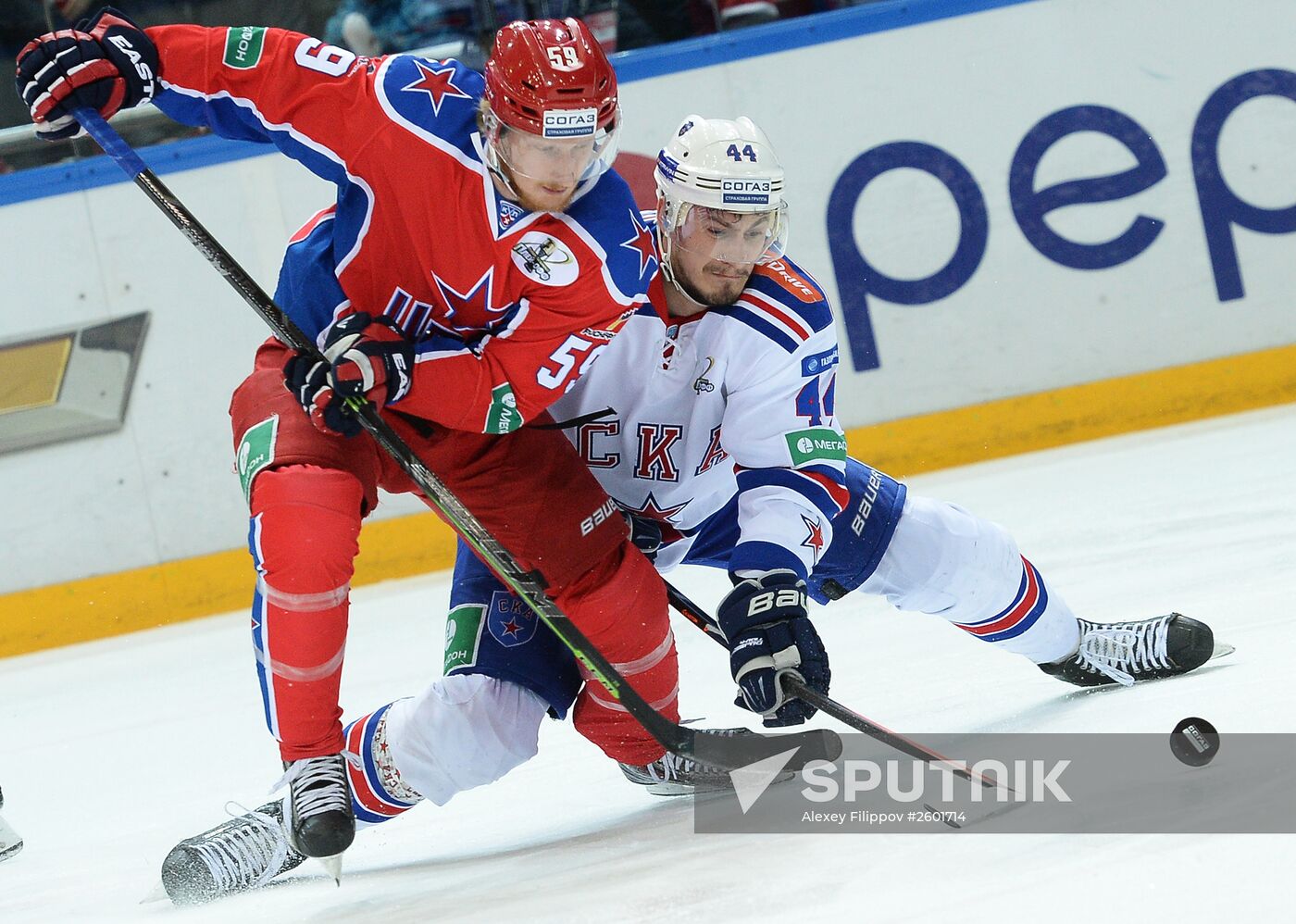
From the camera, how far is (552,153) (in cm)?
205

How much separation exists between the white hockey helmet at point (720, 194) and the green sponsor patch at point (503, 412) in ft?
1.02

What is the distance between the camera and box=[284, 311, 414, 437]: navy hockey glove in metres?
1.96

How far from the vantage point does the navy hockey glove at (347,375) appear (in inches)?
77.3

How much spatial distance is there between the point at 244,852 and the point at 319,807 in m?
0.33

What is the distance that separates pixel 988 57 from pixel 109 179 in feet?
9.70

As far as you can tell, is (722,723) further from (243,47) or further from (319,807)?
(243,47)

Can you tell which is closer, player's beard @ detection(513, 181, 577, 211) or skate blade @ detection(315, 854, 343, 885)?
skate blade @ detection(315, 854, 343, 885)

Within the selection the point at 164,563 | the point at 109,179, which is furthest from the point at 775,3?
the point at 164,563

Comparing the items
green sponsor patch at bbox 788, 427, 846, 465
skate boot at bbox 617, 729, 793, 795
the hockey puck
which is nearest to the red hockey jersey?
green sponsor patch at bbox 788, 427, 846, 465

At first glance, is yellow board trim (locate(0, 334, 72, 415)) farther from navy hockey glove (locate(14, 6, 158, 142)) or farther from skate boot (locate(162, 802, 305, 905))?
skate boot (locate(162, 802, 305, 905))

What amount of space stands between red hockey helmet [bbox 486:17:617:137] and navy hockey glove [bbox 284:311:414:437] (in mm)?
343

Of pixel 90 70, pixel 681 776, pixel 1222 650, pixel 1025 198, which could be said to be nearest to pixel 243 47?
pixel 90 70

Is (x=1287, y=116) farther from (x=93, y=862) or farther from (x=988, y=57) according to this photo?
(x=93, y=862)

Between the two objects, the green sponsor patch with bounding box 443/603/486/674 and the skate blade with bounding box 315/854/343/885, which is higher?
the green sponsor patch with bounding box 443/603/486/674
